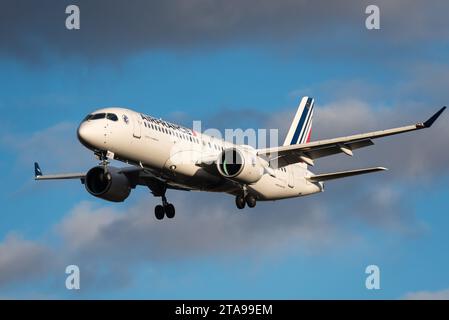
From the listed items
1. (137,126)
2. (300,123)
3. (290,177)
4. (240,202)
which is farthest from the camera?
(300,123)

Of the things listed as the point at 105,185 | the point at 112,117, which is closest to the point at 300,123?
the point at 105,185

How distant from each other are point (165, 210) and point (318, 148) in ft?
41.4

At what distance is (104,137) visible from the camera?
62.0 metres

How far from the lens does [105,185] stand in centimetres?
6938

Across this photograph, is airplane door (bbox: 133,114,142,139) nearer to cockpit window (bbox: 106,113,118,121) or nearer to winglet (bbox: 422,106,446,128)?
cockpit window (bbox: 106,113,118,121)

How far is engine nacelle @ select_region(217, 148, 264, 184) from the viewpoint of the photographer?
67062 millimetres

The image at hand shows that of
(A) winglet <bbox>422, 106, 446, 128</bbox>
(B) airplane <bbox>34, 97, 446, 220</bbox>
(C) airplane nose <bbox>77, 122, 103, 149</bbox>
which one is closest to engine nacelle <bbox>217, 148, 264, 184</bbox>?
(B) airplane <bbox>34, 97, 446, 220</bbox>

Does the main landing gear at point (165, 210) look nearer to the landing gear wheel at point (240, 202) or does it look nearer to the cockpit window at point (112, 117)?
the landing gear wheel at point (240, 202)

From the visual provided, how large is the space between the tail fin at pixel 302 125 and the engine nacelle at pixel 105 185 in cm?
1691

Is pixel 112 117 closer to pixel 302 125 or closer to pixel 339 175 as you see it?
pixel 339 175

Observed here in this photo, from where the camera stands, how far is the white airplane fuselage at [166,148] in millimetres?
62375

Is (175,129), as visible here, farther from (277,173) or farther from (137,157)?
(277,173)

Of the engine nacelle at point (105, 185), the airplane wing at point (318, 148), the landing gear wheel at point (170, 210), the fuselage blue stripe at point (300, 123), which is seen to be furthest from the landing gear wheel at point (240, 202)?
the fuselage blue stripe at point (300, 123)
